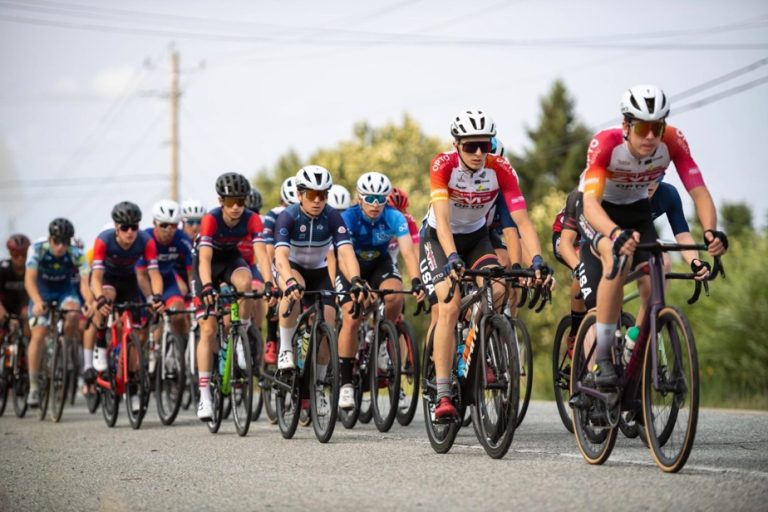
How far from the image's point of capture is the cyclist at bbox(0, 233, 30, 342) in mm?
17016

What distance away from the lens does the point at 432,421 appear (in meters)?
8.96

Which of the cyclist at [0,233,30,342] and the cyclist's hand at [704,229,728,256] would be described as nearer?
the cyclist's hand at [704,229,728,256]

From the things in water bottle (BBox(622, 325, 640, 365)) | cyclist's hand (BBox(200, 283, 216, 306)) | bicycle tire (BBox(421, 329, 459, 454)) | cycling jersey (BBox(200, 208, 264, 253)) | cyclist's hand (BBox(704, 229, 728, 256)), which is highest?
cycling jersey (BBox(200, 208, 264, 253))

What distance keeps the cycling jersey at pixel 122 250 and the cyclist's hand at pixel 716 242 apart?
8.63 meters

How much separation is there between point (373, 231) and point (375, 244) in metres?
0.14

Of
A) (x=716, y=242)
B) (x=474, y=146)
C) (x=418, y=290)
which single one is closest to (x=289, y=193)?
(x=418, y=290)

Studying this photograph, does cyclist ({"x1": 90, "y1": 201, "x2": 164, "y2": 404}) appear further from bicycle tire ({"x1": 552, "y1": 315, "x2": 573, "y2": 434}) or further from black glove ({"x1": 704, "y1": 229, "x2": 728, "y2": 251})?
black glove ({"x1": 704, "y1": 229, "x2": 728, "y2": 251})

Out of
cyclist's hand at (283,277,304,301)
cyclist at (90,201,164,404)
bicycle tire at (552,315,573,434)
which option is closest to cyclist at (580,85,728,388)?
bicycle tire at (552,315,573,434)

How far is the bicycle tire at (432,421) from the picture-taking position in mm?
8789

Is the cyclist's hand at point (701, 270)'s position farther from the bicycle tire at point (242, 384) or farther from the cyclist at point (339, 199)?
the cyclist at point (339, 199)

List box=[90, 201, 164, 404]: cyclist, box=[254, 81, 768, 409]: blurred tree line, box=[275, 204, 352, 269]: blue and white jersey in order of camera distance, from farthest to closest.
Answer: box=[254, 81, 768, 409]: blurred tree line → box=[90, 201, 164, 404]: cyclist → box=[275, 204, 352, 269]: blue and white jersey

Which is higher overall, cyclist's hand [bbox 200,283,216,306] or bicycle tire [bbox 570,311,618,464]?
→ cyclist's hand [bbox 200,283,216,306]

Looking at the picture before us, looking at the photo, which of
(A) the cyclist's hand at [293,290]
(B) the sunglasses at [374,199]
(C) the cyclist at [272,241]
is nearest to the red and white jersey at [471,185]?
(A) the cyclist's hand at [293,290]

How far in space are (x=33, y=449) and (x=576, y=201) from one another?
5.44 metres
